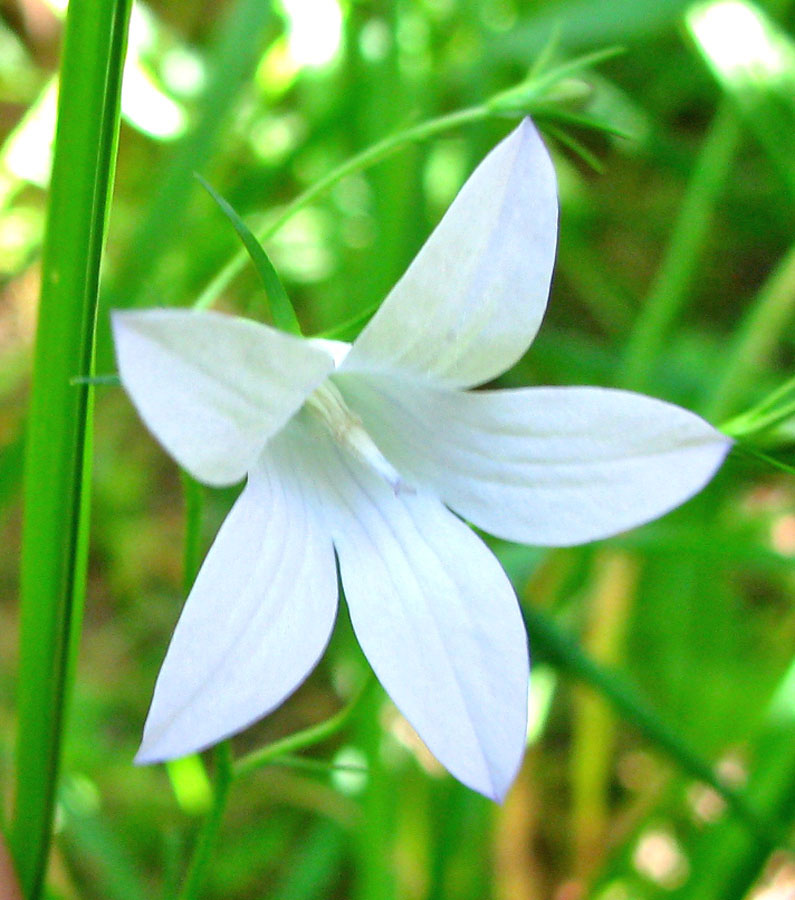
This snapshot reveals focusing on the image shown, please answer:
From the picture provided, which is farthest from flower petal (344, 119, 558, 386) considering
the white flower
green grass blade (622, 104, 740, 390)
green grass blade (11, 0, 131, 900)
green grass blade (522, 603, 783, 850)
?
green grass blade (622, 104, 740, 390)

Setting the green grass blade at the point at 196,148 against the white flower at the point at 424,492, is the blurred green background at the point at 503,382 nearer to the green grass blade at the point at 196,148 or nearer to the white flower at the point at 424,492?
the green grass blade at the point at 196,148

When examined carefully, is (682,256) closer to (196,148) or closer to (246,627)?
(196,148)

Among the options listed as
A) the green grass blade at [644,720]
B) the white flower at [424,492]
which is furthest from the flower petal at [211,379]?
the green grass blade at [644,720]

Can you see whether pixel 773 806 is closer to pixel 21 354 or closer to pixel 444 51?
pixel 444 51

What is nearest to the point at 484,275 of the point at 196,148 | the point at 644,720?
the point at 644,720

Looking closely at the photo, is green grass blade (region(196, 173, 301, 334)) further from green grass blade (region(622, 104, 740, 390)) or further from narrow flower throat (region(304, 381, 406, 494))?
green grass blade (region(622, 104, 740, 390))

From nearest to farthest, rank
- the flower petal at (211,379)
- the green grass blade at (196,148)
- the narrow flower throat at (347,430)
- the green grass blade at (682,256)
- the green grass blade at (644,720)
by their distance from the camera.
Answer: the flower petal at (211,379) → the narrow flower throat at (347,430) → the green grass blade at (644,720) → the green grass blade at (196,148) → the green grass blade at (682,256)
